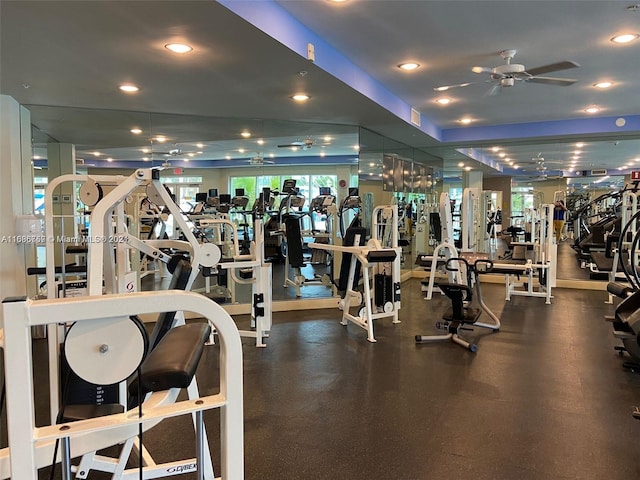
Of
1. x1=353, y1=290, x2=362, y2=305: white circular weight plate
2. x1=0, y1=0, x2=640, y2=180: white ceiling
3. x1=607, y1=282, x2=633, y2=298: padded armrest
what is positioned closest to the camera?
x1=0, y1=0, x2=640, y2=180: white ceiling

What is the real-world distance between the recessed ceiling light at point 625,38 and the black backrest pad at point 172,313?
144 inches

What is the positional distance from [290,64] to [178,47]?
2.69 ft

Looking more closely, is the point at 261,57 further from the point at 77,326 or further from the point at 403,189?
the point at 403,189

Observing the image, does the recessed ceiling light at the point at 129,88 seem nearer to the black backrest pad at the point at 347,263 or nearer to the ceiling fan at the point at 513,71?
the black backrest pad at the point at 347,263

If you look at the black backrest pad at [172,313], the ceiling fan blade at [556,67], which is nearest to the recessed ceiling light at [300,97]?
the ceiling fan blade at [556,67]

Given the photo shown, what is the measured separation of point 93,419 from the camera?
110cm

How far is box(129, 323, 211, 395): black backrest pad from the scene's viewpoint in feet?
3.85

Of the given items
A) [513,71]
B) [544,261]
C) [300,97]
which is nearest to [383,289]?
[300,97]

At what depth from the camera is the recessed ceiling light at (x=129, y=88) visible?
396 centimetres

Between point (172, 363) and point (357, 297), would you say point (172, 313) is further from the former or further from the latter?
point (357, 297)

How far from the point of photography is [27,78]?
3.67m

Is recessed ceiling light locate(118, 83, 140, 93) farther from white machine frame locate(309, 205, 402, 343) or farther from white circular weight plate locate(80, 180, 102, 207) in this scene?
white machine frame locate(309, 205, 402, 343)

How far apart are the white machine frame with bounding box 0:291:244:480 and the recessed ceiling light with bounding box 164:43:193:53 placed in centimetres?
242

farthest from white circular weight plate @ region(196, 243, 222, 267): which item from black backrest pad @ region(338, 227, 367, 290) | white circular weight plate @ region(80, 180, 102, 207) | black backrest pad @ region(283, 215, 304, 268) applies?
black backrest pad @ region(283, 215, 304, 268)
